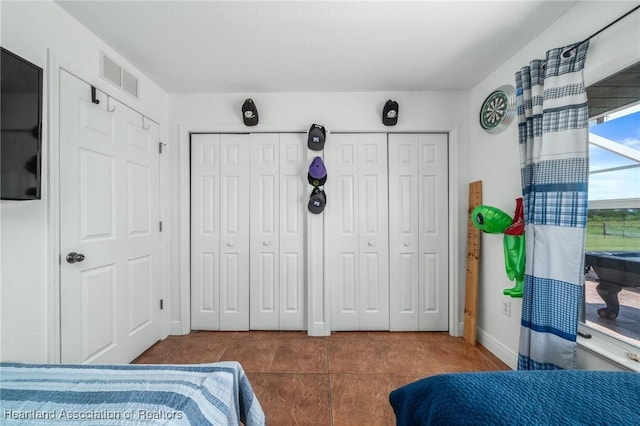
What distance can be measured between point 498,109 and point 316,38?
1583 mm

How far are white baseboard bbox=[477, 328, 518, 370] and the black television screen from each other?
10.5ft

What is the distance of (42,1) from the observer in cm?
134

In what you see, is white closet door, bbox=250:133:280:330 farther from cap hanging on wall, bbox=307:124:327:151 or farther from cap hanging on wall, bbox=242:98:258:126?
cap hanging on wall, bbox=307:124:327:151

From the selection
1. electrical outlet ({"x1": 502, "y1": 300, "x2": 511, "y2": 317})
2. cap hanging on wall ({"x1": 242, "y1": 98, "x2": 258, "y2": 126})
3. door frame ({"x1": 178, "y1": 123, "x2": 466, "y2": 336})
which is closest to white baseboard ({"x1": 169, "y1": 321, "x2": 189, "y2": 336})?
door frame ({"x1": 178, "y1": 123, "x2": 466, "y2": 336})

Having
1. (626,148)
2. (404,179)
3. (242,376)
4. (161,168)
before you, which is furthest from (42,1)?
(626,148)

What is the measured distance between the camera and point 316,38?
167 cm

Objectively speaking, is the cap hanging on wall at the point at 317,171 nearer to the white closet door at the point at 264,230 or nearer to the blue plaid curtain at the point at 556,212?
the white closet door at the point at 264,230

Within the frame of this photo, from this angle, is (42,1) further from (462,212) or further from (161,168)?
(462,212)

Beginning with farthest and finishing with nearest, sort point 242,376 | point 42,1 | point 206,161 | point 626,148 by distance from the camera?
point 206,161
point 42,1
point 626,148
point 242,376

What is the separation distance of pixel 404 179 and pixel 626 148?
1397 mm

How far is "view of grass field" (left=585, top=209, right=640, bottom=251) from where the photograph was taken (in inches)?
47.7

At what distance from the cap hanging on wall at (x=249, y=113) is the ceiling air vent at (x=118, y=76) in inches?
34.6

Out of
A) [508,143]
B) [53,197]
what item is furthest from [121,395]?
[508,143]

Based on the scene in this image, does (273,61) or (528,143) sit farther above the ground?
(273,61)
